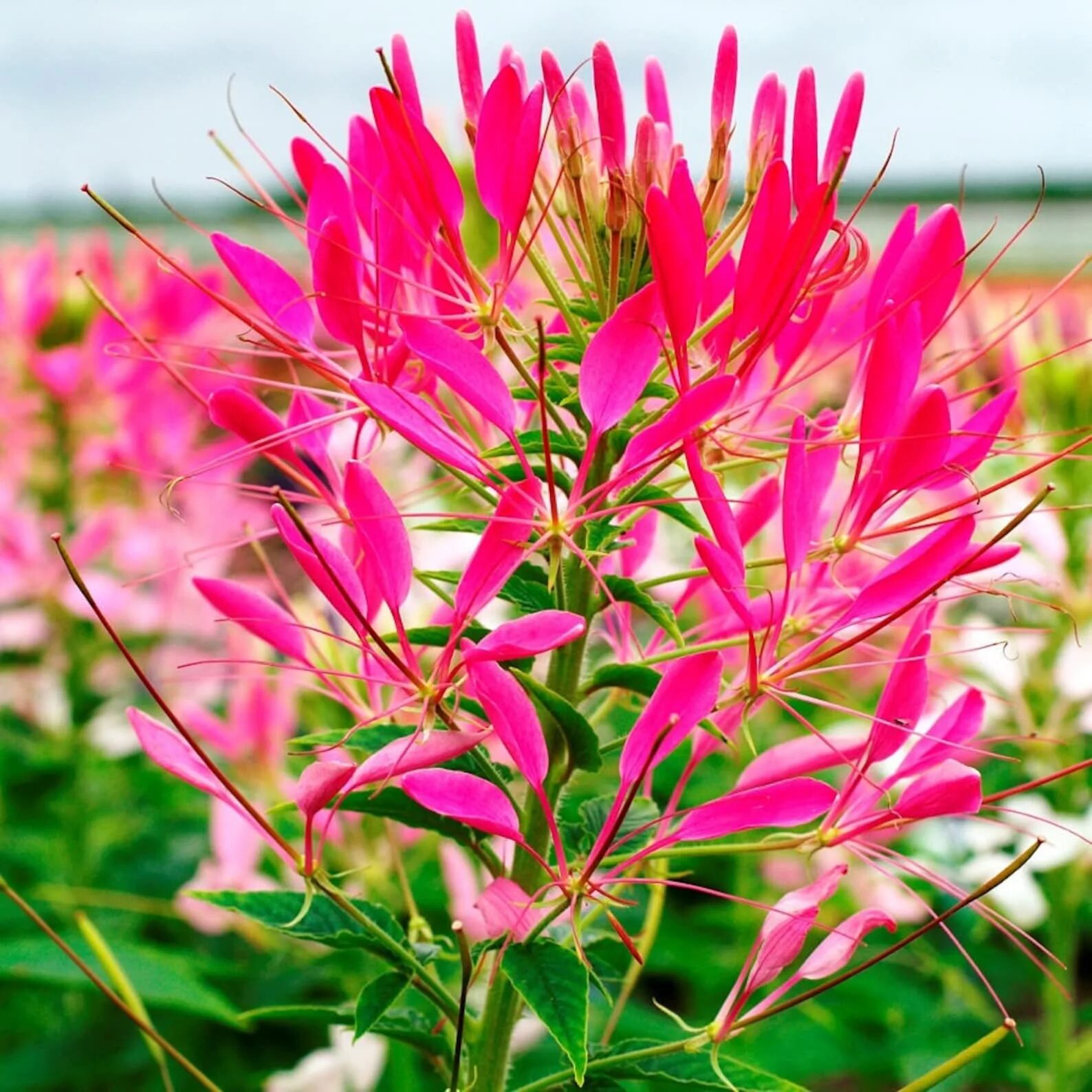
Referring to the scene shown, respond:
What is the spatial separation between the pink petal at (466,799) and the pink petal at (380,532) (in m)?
0.08

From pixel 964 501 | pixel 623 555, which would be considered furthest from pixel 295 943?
A: pixel 964 501

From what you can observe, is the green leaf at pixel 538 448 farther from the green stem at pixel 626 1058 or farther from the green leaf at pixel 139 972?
the green leaf at pixel 139 972

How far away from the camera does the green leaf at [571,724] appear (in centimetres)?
60

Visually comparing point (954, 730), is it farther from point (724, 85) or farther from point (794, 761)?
point (724, 85)

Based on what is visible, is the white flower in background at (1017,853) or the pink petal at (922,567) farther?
the white flower in background at (1017,853)

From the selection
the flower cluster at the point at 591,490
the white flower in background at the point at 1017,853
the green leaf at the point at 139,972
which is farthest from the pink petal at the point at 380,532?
the white flower in background at the point at 1017,853

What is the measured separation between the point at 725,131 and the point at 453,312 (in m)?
0.18

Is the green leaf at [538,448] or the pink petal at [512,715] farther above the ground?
the green leaf at [538,448]

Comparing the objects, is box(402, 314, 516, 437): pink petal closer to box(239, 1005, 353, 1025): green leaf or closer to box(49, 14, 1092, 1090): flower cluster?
box(49, 14, 1092, 1090): flower cluster

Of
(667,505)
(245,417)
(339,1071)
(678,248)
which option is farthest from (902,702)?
(339,1071)

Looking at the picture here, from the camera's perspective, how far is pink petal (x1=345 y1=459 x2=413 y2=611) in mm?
568

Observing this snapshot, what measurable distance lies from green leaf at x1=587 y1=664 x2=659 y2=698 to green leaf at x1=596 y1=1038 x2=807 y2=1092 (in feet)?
0.61

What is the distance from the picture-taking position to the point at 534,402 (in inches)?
28.3

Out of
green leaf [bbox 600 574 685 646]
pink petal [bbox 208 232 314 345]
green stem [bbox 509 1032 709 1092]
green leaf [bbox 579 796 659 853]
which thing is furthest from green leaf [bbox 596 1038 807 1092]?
pink petal [bbox 208 232 314 345]
